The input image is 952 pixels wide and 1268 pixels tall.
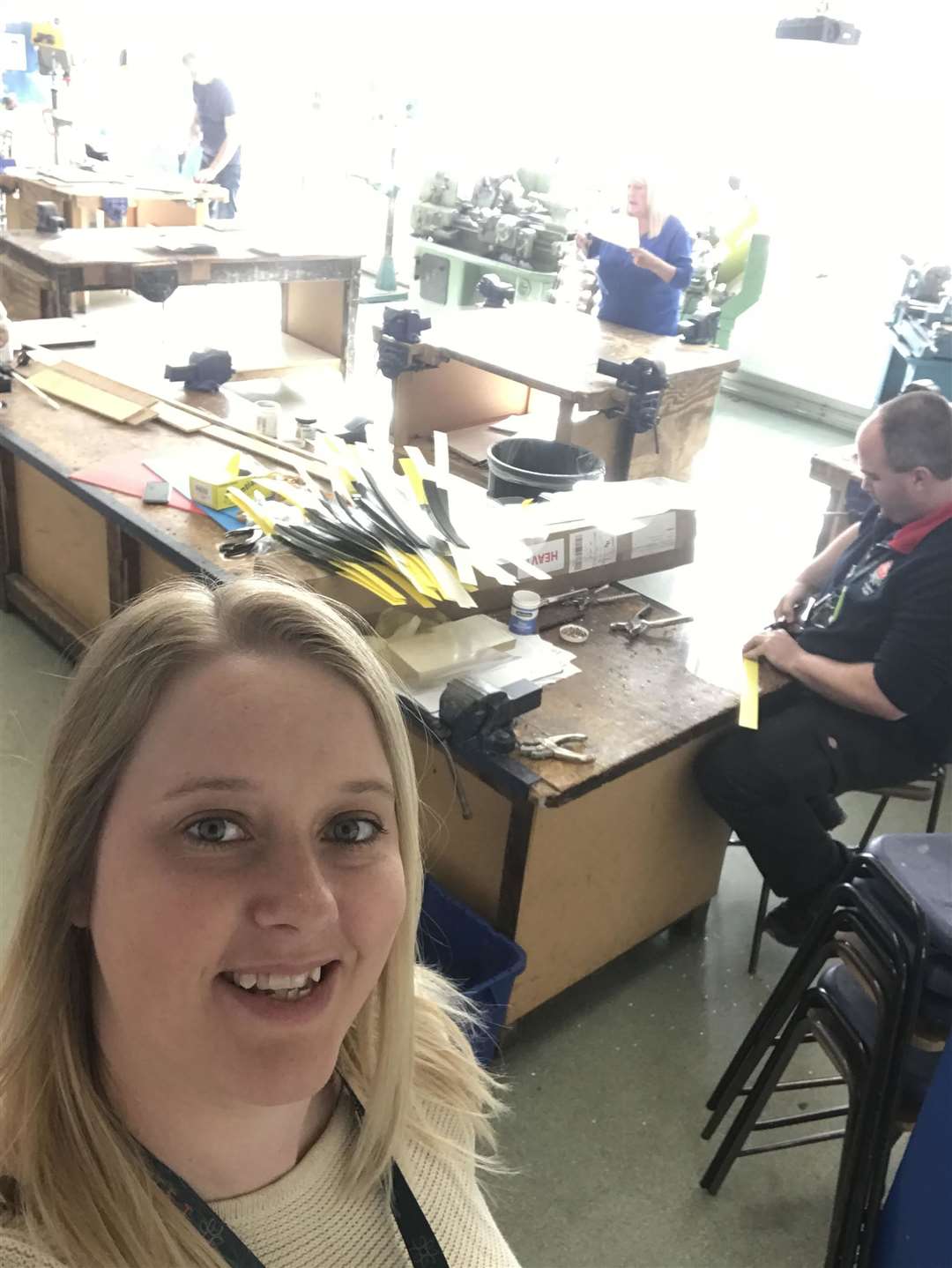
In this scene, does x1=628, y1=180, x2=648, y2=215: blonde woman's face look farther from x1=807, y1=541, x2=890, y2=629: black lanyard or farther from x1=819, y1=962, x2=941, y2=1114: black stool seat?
x1=819, y1=962, x2=941, y2=1114: black stool seat

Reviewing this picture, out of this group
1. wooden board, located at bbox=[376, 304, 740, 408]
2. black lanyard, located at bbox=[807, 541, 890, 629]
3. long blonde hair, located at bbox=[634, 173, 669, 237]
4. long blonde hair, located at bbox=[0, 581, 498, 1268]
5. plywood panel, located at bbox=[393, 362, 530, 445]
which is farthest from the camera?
long blonde hair, located at bbox=[634, 173, 669, 237]

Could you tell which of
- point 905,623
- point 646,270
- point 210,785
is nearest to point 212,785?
point 210,785

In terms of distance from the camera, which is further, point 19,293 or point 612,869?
point 19,293

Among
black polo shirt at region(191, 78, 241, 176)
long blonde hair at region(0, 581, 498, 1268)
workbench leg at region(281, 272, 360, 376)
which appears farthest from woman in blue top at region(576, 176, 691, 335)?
long blonde hair at region(0, 581, 498, 1268)

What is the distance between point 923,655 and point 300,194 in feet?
26.4

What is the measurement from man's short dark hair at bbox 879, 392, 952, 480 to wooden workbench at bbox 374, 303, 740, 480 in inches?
58.0

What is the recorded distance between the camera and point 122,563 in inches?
111

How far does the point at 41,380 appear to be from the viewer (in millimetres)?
3191

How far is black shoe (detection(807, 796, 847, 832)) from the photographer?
7.70 feet

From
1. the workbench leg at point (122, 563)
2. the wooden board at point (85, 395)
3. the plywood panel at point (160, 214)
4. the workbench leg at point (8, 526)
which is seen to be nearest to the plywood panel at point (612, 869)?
the workbench leg at point (122, 563)

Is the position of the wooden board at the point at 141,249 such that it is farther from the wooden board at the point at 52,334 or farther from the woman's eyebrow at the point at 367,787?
the woman's eyebrow at the point at 367,787

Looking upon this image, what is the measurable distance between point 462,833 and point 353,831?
1.17 metres

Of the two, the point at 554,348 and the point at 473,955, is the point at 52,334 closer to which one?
the point at 554,348

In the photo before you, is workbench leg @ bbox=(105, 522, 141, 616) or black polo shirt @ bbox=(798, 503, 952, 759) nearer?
black polo shirt @ bbox=(798, 503, 952, 759)
